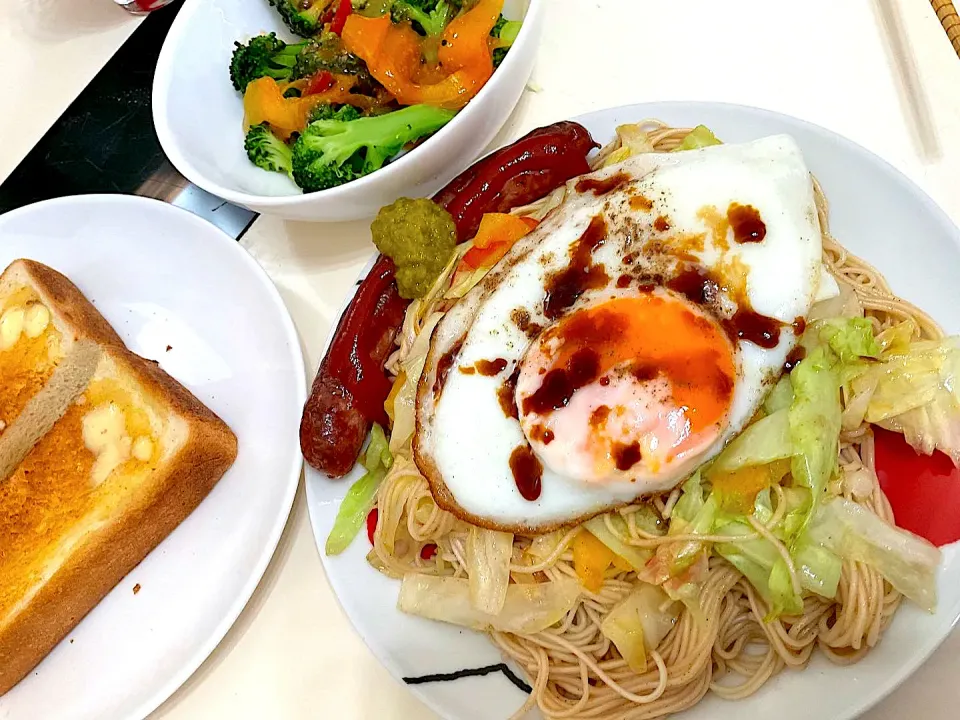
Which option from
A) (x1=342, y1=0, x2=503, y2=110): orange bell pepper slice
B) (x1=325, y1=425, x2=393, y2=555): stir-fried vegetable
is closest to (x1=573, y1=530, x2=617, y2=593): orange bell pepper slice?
(x1=325, y1=425, x2=393, y2=555): stir-fried vegetable

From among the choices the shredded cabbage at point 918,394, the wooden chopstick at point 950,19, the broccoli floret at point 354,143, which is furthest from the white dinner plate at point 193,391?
the wooden chopstick at point 950,19

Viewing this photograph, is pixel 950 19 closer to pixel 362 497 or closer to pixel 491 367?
pixel 491 367

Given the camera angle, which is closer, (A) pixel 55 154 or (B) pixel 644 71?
(B) pixel 644 71

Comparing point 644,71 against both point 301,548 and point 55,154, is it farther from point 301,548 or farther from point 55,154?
point 55,154

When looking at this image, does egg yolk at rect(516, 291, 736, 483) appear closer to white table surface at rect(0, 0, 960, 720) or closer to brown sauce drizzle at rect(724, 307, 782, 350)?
brown sauce drizzle at rect(724, 307, 782, 350)

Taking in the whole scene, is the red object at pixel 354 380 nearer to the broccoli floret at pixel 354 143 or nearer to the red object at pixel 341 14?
the broccoli floret at pixel 354 143

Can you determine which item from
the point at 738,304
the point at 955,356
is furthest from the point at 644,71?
the point at 955,356
